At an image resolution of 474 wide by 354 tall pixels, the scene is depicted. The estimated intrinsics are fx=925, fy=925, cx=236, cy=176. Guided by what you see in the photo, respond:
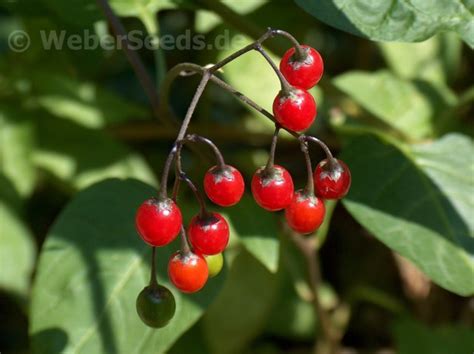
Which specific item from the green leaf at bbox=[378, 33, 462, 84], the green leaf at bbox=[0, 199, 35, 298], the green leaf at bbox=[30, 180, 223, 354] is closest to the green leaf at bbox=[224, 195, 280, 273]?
the green leaf at bbox=[30, 180, 223, 354]

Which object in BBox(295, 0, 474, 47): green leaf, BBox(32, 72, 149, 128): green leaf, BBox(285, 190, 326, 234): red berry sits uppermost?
BBox(295, 0, 474, 47): green leaf

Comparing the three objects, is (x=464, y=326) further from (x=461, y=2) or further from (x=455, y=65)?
(x=461, y=2)

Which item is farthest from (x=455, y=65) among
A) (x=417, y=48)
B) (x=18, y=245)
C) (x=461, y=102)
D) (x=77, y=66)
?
(x=18, y=245)

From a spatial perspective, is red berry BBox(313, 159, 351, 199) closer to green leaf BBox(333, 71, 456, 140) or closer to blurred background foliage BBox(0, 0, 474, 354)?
blurred background foliage BBox(0, 0, 474, 354)

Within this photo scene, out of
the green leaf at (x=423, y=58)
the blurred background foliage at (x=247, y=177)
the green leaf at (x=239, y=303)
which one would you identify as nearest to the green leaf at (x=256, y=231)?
the blurred background foliage at (x=247, y=177)

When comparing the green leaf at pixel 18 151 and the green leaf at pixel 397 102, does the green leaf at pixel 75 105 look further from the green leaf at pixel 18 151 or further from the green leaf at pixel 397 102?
the green leaf at pixel 397 102

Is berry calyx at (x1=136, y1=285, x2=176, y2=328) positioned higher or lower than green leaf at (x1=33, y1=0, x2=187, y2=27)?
lower
